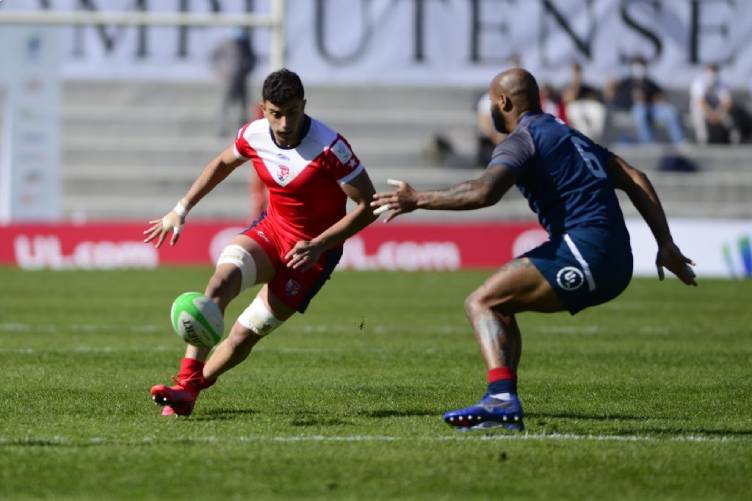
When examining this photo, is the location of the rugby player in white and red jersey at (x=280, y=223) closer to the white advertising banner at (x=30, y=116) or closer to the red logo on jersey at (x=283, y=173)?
the red logo on jersey at (x=283, y=173)

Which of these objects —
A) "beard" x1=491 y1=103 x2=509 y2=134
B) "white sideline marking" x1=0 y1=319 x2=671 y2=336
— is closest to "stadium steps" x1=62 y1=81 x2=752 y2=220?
"white sideline marking" x1=0 y1=319 x2=671 y2=336

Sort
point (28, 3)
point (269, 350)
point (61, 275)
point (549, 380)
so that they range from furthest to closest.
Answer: point (28, 3), point (61, 275), point (269, 350), point (549, 380)

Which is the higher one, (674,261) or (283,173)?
(283,173)

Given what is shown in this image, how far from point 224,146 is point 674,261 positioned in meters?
24.1

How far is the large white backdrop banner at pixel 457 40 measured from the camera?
107 ft

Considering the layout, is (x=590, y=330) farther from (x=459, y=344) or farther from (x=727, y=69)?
(x=727, y=69)

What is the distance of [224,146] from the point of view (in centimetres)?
3231

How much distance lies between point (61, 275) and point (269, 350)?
10.6 meters

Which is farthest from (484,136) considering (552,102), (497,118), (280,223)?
(497,118)

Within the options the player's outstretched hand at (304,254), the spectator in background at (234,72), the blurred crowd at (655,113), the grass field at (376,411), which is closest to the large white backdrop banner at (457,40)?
the blurred crowd at (655,113)

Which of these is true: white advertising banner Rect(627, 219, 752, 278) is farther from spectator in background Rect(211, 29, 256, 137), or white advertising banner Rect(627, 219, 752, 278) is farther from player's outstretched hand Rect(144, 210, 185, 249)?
player's outstretched hand Rect(144, 210, 185, 249)

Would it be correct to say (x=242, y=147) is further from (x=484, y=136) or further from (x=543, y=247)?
(x=484, y=136)

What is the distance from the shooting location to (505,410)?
26.8 feet

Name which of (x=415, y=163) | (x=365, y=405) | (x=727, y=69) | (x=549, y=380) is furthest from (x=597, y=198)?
(x=727, y=69)
